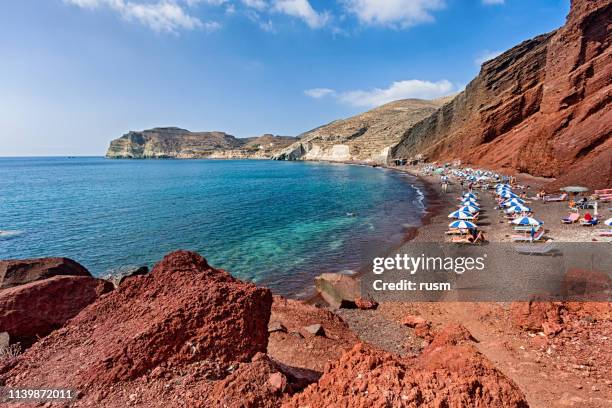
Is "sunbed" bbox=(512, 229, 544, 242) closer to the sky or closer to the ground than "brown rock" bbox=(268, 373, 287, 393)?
closer to the ground

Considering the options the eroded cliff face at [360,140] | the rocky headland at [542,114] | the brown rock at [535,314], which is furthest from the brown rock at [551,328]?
the eroded cliff face at [360,140]

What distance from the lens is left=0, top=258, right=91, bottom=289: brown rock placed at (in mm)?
11508

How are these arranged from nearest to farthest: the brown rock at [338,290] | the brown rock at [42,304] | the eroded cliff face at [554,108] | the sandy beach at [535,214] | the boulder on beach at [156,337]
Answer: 1. the boulder on beach at [156,337]
2. the brown rock at [42,304]
3. the brown rock at [338,290]
4. the sandy beach at [535,214]
5. the eroded cliff face at [554,108]

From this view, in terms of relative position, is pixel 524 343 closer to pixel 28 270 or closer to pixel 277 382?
pixel 277 382

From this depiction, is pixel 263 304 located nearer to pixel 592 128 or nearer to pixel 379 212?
pixel 379 212

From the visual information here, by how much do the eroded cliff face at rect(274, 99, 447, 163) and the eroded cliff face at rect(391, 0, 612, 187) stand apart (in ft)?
170

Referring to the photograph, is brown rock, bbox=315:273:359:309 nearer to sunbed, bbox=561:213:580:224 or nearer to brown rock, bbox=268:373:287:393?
brown rock, bbox=268:373:287:393

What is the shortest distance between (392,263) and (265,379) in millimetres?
18354

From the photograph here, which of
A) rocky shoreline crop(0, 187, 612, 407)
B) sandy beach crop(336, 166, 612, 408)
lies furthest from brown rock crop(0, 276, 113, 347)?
sandy beach crop(336, 166, 612, 408)

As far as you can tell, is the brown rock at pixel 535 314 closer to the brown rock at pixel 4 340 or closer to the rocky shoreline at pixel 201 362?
the rocky shoreline at pixel 201 362

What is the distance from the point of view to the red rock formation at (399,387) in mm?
3512

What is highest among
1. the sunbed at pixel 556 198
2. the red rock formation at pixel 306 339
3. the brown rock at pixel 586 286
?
the sunbed at pixel 556 198

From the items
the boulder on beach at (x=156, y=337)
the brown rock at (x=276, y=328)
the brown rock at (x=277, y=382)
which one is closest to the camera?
the brown rock at (x=277, y=382)

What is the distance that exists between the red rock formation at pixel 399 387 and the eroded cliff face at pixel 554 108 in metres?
38.9
